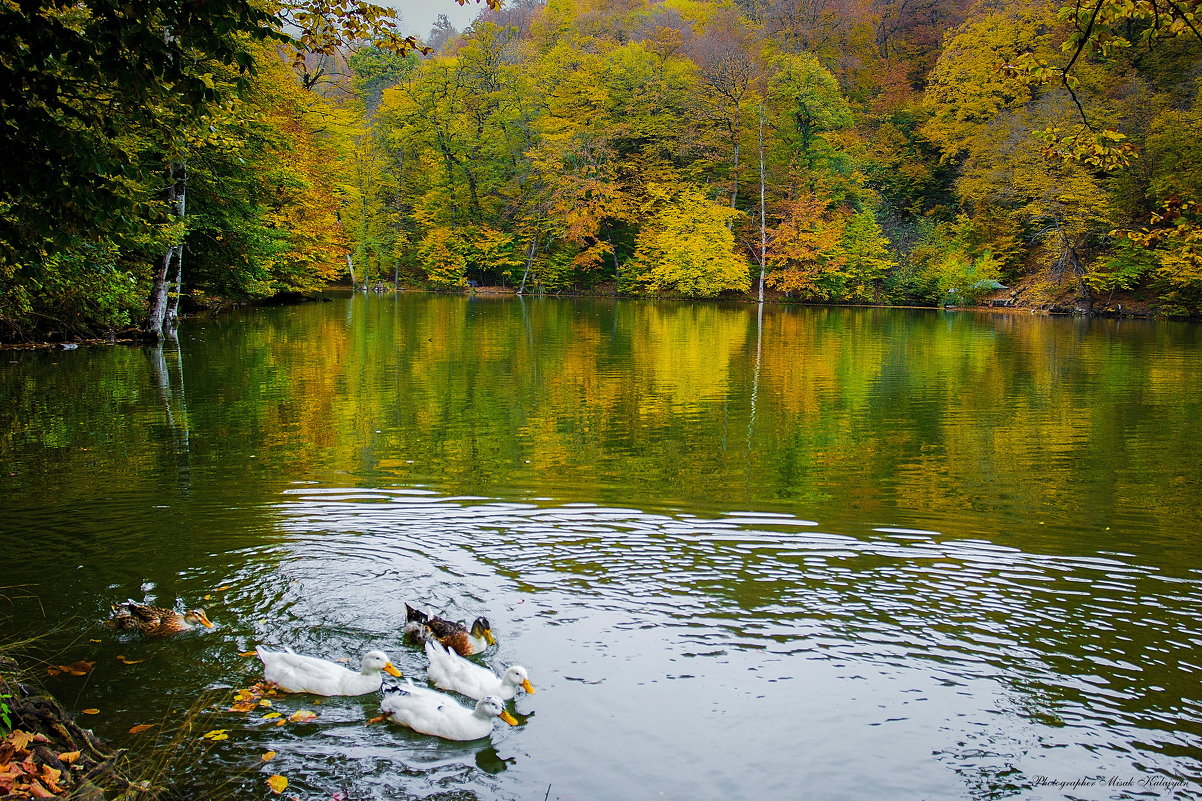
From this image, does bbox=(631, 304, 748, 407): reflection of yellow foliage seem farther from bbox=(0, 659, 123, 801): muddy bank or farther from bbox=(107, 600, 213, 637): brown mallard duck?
bbox=(0, 659, 123, 801): muddy bank

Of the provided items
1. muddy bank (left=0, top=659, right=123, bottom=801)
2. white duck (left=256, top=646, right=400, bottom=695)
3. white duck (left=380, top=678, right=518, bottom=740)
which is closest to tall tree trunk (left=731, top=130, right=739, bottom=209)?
white duck (left=256, top=646, right=400, bottom=695)

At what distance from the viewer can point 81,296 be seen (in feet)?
62.6

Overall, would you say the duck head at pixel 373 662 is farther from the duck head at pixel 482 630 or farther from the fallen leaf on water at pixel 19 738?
the fallen leaf on water at pixel 19 738

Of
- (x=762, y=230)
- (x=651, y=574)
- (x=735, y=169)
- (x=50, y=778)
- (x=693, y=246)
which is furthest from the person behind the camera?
(x=735, y=169)

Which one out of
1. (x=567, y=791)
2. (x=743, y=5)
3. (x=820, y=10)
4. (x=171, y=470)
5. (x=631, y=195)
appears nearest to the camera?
(x=567, y=791)

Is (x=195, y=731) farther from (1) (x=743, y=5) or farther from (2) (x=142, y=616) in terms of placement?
(1) (x=743, y=5)

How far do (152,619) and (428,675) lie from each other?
2.04m

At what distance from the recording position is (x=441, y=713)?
15.8 ft

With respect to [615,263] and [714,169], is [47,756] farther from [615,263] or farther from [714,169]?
[714,169]

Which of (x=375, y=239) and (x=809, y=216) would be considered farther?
(x=375, y=239)

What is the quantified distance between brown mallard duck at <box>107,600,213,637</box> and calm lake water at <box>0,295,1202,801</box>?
0.11 meters

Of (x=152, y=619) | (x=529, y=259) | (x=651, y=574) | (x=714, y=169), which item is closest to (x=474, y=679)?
(x=651, y=574)

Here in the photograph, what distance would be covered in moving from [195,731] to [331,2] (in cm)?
638

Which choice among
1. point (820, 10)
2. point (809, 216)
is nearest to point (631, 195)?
point (809, 216)
